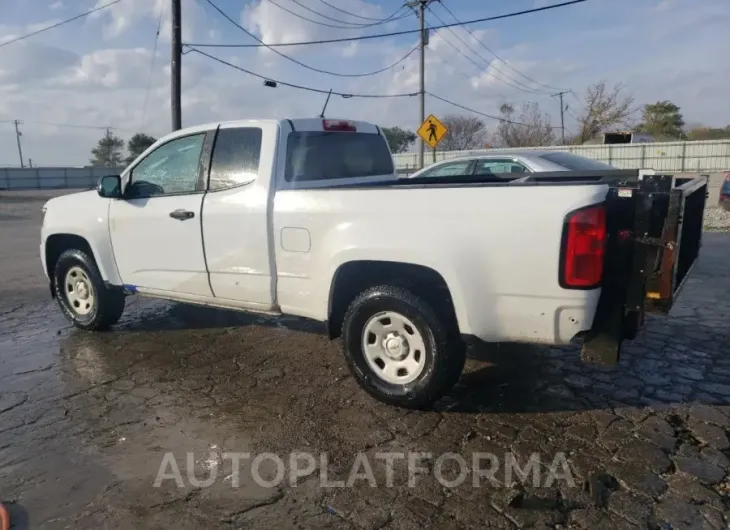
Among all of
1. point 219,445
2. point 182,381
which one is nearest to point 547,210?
point 219,445

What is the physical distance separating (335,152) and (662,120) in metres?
56.3

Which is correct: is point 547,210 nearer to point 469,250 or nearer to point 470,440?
point 469,250

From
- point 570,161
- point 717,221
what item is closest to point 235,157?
point 570,161

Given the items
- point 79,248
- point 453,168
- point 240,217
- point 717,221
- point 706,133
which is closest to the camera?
point 240,217

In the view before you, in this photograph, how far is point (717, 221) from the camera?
13398 millimetres

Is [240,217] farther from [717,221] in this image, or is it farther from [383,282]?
[717,221]

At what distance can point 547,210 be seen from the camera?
10.9ft

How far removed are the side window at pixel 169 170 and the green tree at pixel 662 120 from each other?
5364 cm

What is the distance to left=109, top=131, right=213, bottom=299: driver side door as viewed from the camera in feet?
16.5

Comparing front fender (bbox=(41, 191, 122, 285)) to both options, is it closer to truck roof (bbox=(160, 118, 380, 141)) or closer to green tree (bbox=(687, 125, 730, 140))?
truck roof (bbox=(160, 118, 380, 141))

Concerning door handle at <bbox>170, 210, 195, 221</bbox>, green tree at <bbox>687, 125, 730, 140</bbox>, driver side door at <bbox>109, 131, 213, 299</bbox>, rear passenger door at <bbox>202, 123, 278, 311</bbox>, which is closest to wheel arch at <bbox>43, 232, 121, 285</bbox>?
driver side door at <bbox>109, 131, 213, 299</bbox>

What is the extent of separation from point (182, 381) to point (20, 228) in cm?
1482

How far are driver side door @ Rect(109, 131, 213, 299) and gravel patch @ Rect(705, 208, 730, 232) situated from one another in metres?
11.1

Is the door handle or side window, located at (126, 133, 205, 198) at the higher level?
side window, located at (126, 133, 205, 198)
